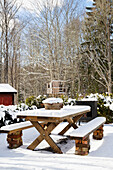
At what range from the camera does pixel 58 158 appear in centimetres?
326

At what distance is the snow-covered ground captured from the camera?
2.60 metres

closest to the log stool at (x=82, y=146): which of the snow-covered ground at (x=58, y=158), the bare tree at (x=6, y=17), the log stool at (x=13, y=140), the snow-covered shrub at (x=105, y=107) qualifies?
the snow-covered ground at (x=58, y=158)

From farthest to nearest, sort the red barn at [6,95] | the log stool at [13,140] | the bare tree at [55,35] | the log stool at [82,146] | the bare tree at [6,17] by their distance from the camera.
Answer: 1. the bare tree at [6,17]
2. the bare tree at [55,35]
3. the red barn at [6,95]
4. the log stool at [13,140]
5. the log stool at [82,146]

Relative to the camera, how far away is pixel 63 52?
1609cm

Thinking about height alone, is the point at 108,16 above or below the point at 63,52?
above

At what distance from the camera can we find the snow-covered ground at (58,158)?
2.60 meters

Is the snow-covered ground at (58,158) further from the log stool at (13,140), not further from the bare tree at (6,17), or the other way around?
the bare tree at (6,17)

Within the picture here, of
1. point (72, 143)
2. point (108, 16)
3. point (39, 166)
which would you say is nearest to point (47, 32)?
point (108, 16)

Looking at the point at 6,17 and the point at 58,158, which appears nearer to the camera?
the point at 58,158

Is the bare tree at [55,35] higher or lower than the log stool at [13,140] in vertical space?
higher

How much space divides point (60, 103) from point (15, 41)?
16.5 metres

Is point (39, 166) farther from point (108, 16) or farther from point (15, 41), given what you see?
point (15, 41)

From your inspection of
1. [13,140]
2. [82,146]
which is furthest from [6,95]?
[82,146]

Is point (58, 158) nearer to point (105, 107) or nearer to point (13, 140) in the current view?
point (13, 140)
